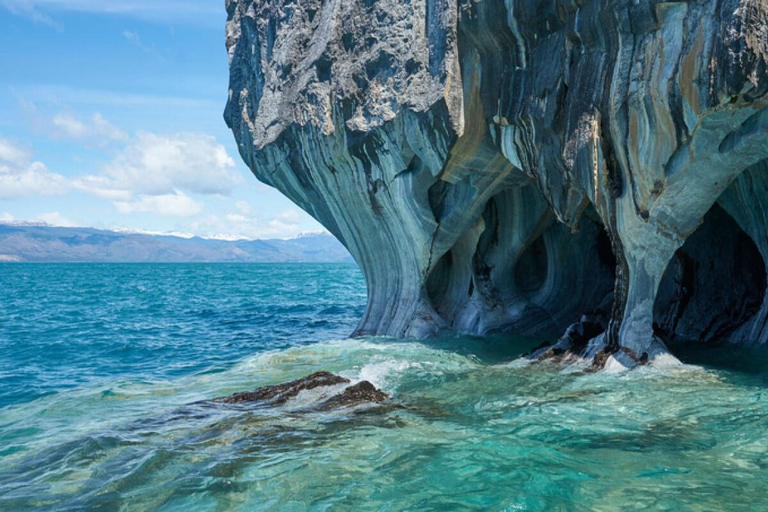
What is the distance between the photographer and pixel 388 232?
53.0ft

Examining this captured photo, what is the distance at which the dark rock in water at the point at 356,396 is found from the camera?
347 inches

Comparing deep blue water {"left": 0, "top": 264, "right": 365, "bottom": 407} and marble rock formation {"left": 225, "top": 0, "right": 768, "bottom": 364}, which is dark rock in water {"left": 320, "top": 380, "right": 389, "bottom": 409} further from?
deep blue water {"left": 0, "top": 264, "right": 365, "bottom": 407}

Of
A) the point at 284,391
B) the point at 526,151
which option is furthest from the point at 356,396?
the point at 526,151

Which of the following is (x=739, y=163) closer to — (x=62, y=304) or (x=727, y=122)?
(x=727, y=122)

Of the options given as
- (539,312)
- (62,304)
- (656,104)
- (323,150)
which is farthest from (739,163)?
(62,304)

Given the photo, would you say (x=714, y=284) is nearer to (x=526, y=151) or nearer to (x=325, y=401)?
(x=526, y=151)

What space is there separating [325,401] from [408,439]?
2.01 m

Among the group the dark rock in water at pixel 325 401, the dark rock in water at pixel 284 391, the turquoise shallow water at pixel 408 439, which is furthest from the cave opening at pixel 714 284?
the dark rock in water at pixel 284 391

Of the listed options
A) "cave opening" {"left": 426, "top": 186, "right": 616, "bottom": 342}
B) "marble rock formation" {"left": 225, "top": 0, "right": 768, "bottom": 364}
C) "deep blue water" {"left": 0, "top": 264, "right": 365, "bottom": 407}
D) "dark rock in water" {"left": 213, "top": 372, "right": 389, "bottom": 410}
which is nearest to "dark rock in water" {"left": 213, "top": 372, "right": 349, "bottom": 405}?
"dark rock in water" {"left": 213, "top": 372, "right": 389, "bottom": 410}

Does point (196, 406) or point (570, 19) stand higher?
point (570, 19)

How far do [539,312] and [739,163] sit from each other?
7.46m

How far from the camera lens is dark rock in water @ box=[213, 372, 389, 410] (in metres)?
8.91

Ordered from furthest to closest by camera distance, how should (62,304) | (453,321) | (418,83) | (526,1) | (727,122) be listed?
(62,304) < (453,321) < (418,83) < (526,1) < (727,122)

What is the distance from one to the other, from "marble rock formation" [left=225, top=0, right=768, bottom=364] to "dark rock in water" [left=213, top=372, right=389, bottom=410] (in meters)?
4.09
